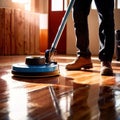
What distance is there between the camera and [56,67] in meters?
2.09

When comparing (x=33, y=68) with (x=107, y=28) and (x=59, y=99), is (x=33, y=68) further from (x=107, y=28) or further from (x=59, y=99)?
(x=59, y=99)

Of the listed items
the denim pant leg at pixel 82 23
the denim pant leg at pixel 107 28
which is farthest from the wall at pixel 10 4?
the denim pant leg at pixel 107 28

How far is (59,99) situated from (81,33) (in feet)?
4.27

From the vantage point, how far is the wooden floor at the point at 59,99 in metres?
1.03

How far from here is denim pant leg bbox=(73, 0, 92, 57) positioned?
2461mm

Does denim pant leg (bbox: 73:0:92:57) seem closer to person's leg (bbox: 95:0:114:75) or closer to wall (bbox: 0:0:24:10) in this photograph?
person's leg (bbox: 95:0:114:75)

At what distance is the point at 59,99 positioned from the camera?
1283 millimetres

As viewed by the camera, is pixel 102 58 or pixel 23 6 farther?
pixel 23 6

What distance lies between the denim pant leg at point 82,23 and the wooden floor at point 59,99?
626 mm

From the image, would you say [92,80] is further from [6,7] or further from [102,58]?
[6,7]

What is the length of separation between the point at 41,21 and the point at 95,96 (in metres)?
4.41

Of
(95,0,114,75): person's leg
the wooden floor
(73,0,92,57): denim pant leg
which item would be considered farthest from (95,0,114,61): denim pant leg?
the wooden floor

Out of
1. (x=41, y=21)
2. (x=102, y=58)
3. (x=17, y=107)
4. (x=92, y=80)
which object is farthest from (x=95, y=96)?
(x=41, y=21)

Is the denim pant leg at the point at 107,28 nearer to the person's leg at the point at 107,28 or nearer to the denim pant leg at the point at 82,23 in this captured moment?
the person's leg at the point at 107,28
